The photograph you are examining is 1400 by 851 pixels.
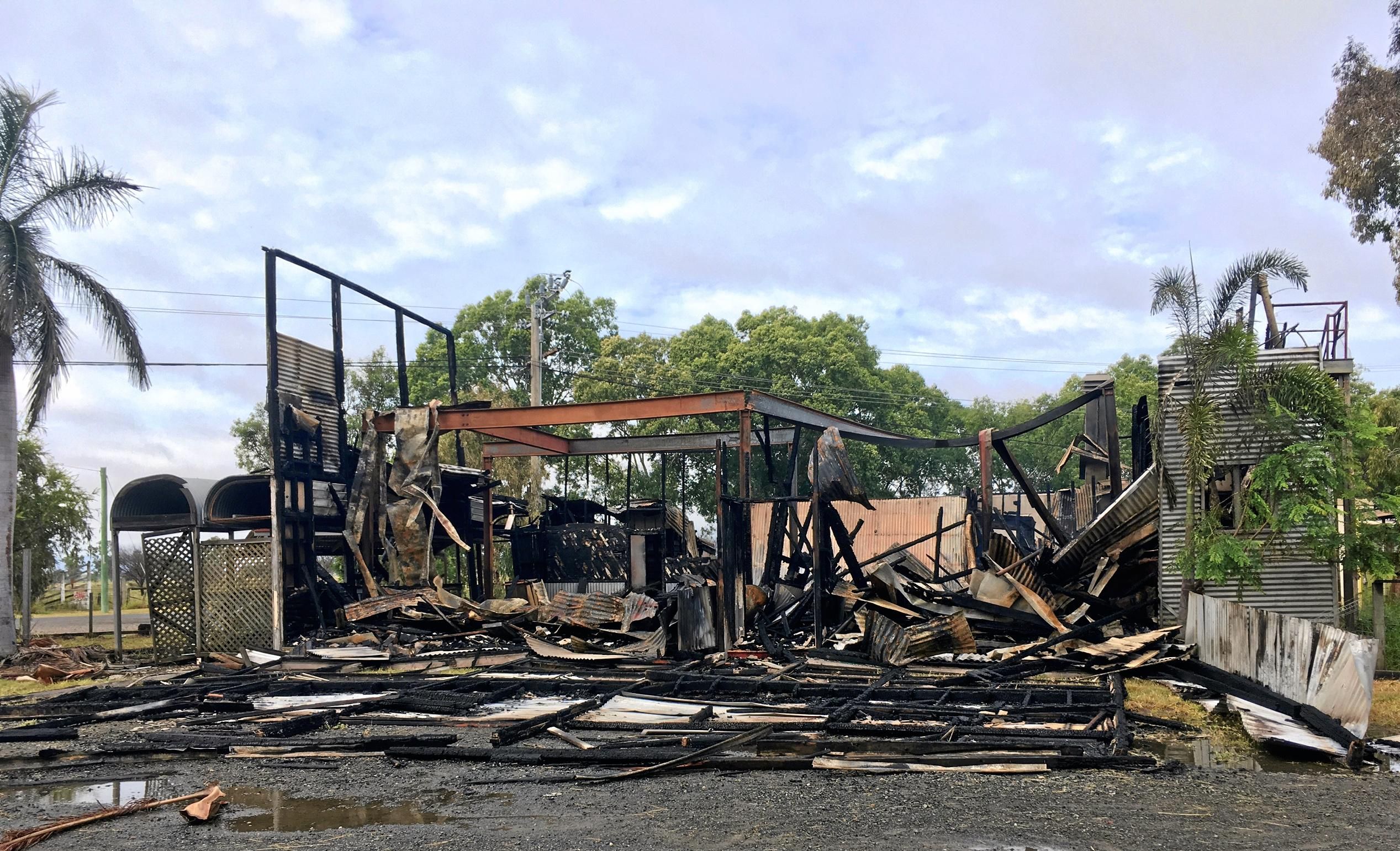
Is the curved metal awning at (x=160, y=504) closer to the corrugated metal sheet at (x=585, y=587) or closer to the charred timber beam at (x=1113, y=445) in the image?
the corrugated metal sheet at (x=585, y=587)

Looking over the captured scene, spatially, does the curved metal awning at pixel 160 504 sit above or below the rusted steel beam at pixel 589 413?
below

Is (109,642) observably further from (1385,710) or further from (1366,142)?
(1366,142)

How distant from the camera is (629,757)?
24.3 feet

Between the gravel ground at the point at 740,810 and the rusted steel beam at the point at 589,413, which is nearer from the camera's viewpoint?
the gravel ground at the point at 740,810

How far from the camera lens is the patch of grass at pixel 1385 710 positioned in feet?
28.4

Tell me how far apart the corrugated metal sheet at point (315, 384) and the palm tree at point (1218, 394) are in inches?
517

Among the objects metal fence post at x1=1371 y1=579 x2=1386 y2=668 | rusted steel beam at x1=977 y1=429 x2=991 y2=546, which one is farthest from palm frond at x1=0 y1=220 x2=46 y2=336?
metal fence post at x1=1371 y1=579 x2=1386 y2=668

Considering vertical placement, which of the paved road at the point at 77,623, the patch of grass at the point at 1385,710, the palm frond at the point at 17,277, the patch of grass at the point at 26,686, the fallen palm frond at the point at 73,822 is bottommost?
the paved road at the point at 77,623

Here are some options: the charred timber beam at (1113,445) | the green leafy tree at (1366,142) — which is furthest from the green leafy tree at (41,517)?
the green leafy tree at (1366,142)

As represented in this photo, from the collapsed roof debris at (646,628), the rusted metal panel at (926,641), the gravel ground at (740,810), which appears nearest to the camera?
the gravel ground at (740,810)

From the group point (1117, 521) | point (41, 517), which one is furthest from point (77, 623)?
point (1117, 521)

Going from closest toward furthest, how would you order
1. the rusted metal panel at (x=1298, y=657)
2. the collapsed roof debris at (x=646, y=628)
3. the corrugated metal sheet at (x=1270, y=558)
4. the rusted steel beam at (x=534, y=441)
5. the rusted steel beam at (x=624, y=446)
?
the rusted metal panel at (x=1298, y=657) → the collapsed roof debris at (x=646, y=628) → the corrugated metal sheet at (x=1270, y=558) → the rusted steel beam at (x=534, y=441) → the rusted steel beam at (x=624, y=446)

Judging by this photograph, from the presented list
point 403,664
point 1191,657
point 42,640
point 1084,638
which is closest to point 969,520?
point 1084,638

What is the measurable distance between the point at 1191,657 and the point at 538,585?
1089 centimetres
